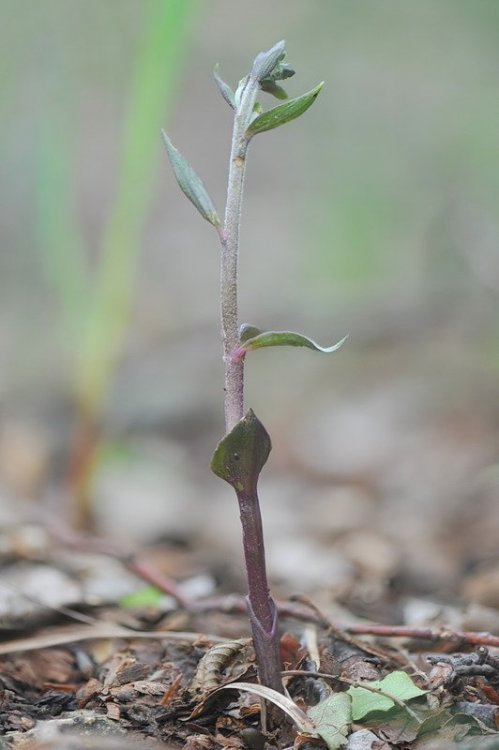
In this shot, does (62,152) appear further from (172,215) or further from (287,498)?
(172,215)

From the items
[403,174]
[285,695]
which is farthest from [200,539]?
[403,174]

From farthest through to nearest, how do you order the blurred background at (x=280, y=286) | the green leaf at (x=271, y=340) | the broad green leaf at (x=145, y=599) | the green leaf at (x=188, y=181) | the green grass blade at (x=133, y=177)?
the blurred background at (x=280, y=286)
the green grass blade at (x=133, y=177)
the broad green leaf at (x=145, y=599)
the green leaf at (x=188, y=181)
the green leaf at (x=271, y=340)

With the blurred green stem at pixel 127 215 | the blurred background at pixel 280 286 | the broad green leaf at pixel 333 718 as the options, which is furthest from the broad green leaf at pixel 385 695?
the blurred green stem at pixel 127 215

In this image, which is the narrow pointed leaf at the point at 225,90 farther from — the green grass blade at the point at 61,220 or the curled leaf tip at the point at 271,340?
the green grass blade at the point at 61,220

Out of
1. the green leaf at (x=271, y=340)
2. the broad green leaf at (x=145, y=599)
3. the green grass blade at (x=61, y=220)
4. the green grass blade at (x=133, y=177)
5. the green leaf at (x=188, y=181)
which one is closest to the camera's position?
the green leaf at (x=271, y=340)

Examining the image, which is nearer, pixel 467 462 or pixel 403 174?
pixel 467 462

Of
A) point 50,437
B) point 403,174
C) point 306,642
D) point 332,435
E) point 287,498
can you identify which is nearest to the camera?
point 306,642

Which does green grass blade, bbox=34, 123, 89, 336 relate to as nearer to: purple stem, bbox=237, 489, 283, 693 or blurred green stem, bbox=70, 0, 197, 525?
blurred green stem, bbox=70, 0, 197, 525
